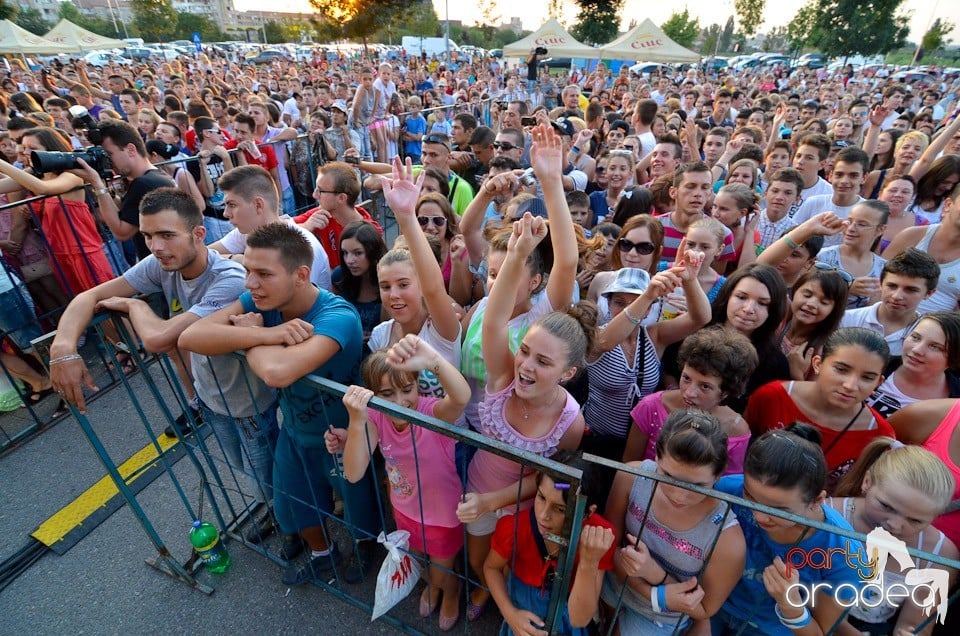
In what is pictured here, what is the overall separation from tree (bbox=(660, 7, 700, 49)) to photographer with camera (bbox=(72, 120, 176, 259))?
7090cm

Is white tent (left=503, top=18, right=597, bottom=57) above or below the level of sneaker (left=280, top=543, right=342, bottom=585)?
above

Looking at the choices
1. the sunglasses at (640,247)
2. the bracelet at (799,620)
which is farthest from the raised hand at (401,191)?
the bracelet at (799,620)

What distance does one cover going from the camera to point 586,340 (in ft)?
7.43

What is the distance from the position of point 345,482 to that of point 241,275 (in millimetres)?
1296

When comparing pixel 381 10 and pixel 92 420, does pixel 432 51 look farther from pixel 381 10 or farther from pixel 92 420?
pixel 92 420

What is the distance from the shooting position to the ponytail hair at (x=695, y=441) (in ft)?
5.76

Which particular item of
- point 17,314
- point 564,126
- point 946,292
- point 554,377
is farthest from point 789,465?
point 564,126

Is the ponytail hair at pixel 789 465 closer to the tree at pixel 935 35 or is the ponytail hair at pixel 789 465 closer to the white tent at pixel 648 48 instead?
the white tent at pixel 648 48

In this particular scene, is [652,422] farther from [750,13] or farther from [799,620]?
[750,13]

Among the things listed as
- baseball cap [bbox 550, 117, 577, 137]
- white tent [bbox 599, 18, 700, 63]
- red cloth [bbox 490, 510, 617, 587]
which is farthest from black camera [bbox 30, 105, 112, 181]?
white tent [bbox 599, 18, 700, 63]

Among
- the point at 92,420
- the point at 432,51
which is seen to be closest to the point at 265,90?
the point at 92,420

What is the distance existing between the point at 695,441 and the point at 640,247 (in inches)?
71.2

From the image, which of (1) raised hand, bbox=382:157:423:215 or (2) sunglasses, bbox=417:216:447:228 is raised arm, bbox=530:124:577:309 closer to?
(1) raised hand, bbox=382:157:423:215

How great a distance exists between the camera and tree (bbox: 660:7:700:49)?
202 feet
